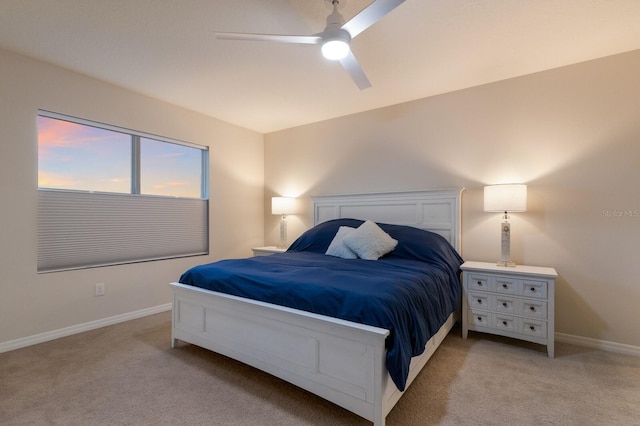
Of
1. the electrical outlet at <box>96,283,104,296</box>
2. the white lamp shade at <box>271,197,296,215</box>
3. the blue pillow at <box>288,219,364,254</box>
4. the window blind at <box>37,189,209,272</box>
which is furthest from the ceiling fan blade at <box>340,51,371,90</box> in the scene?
the electrical outlet at <box>96,283,104,296</box>

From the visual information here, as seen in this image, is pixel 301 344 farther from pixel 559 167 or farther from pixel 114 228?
pixel 559 167

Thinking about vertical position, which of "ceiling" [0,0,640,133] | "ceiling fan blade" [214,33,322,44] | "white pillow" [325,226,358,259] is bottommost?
"white pillow" [325,226,358,259]

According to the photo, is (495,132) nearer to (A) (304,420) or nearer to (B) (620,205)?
(B) (620,205)

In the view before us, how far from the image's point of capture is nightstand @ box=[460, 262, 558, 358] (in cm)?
236

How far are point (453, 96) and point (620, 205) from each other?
1776 mm

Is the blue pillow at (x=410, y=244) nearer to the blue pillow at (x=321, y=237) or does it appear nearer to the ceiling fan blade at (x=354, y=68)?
the blue pillow at (x=321, y=237)

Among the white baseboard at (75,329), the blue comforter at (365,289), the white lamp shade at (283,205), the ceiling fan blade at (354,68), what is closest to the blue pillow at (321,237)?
the blue comforter at (365,289)

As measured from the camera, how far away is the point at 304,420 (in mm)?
1610

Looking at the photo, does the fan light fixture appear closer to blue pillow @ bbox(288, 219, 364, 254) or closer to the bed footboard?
the bed footboard

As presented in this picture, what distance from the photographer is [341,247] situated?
303 centimetres

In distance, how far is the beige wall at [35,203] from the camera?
2461 millimetres

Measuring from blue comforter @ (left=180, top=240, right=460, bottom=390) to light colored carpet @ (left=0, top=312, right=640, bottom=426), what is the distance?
0.38m

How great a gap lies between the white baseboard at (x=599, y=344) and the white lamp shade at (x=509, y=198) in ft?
4.03

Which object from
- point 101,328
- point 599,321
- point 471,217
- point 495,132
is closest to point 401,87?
point 495,132
